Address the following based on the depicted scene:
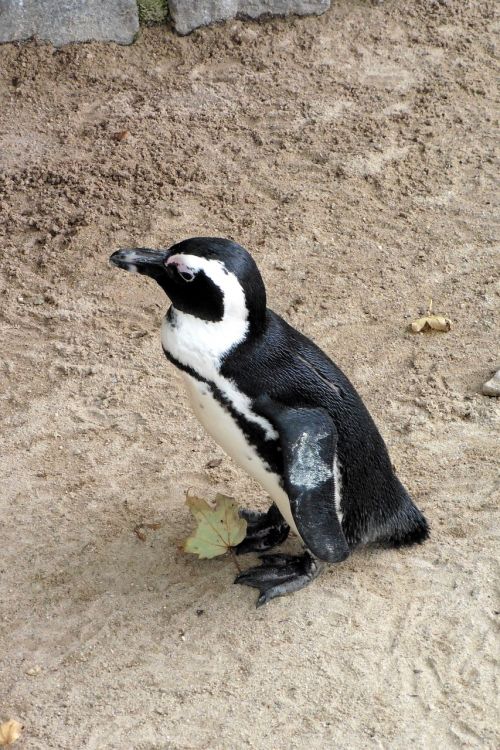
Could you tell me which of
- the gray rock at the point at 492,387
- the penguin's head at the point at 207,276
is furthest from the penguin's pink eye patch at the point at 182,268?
the gray rock at the point at 492,387

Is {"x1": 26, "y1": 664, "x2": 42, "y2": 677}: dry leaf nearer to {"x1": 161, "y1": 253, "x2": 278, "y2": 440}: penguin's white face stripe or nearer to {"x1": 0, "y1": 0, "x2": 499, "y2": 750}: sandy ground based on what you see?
{"x1": 0, "y1": 0, "x2": 499, "y2": 750}: sandy ground

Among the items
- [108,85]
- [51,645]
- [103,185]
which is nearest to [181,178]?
[103,185]

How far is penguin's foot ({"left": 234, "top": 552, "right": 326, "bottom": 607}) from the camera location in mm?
2969

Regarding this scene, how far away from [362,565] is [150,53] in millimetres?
3324

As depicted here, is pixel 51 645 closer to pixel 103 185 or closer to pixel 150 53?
pixel 103 185

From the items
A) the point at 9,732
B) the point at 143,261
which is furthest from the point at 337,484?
the point at 9,732

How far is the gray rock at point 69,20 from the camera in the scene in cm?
526

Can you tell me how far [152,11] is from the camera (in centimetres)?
543

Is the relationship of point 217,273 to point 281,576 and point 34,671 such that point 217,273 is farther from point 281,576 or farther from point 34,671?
point 34,671

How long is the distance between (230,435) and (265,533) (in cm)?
53

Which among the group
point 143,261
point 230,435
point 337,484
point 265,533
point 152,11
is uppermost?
point 143,261

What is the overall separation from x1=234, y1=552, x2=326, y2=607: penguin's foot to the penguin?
2.1 inches

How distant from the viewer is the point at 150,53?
5418 mm

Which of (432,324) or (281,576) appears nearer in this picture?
(281,576)
